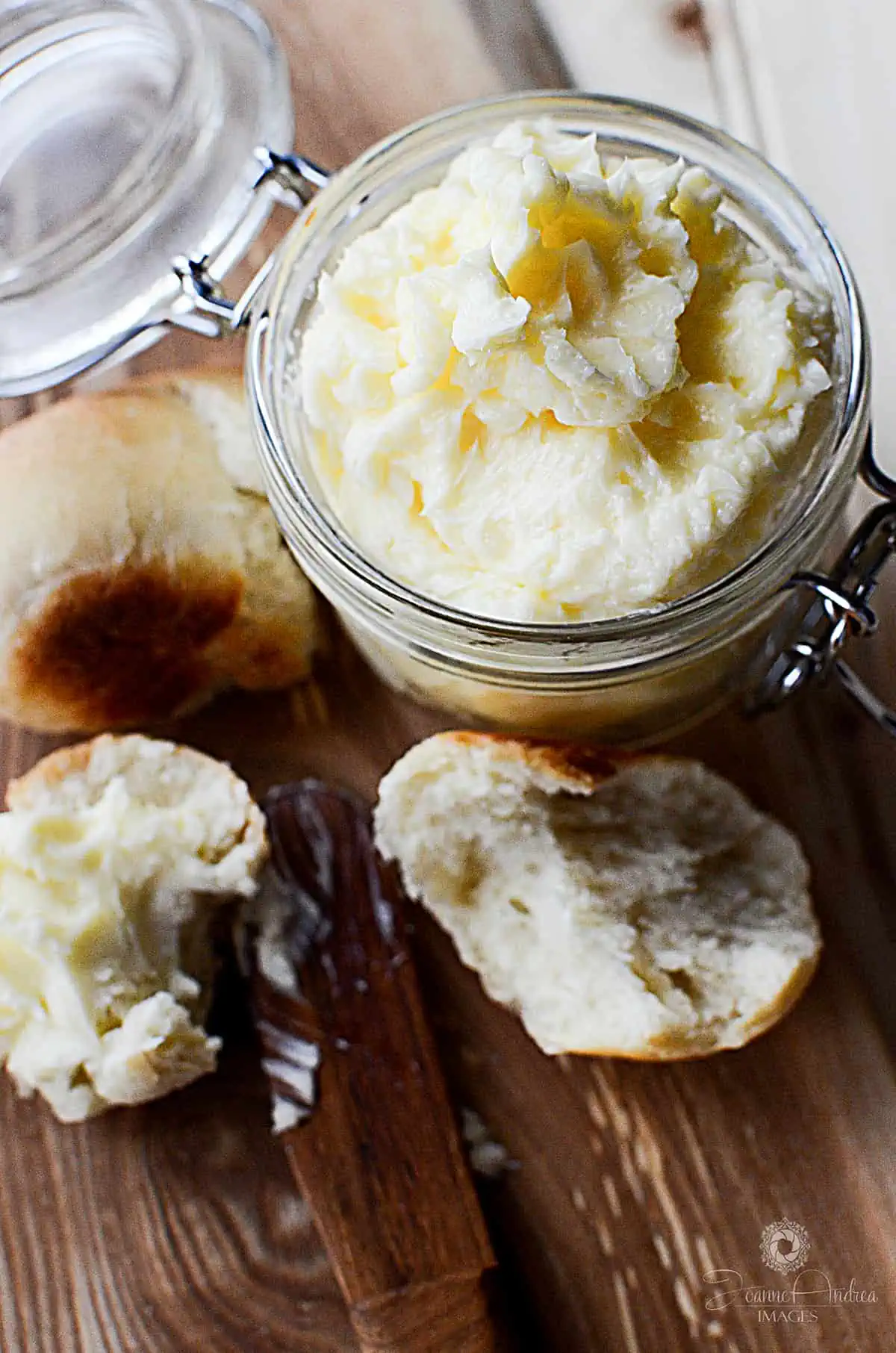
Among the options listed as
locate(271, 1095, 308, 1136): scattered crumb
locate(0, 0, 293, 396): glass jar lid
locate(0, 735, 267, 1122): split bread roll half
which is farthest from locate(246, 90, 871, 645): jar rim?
locate(271, 1095, 308, 1136): scattered crumb

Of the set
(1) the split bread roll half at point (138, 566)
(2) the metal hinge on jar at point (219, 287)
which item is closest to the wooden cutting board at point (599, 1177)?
(1) the split bread roll half at point (138, 566)

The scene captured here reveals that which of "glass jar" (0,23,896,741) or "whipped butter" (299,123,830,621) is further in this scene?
"glass jar" (0,23,896,741)

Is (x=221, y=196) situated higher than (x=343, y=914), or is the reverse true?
(x=221, y=196)

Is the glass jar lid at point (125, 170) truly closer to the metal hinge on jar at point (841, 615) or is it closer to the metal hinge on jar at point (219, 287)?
the metal hinge on jar at point (219, 287)

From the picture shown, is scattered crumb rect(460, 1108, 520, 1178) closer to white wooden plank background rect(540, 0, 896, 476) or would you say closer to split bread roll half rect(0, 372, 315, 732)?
split bread roll half rect(0, 372, 315, 732)

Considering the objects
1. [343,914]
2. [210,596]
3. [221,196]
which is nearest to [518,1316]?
[343,914]

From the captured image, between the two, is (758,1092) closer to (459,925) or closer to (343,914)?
(459,925)
